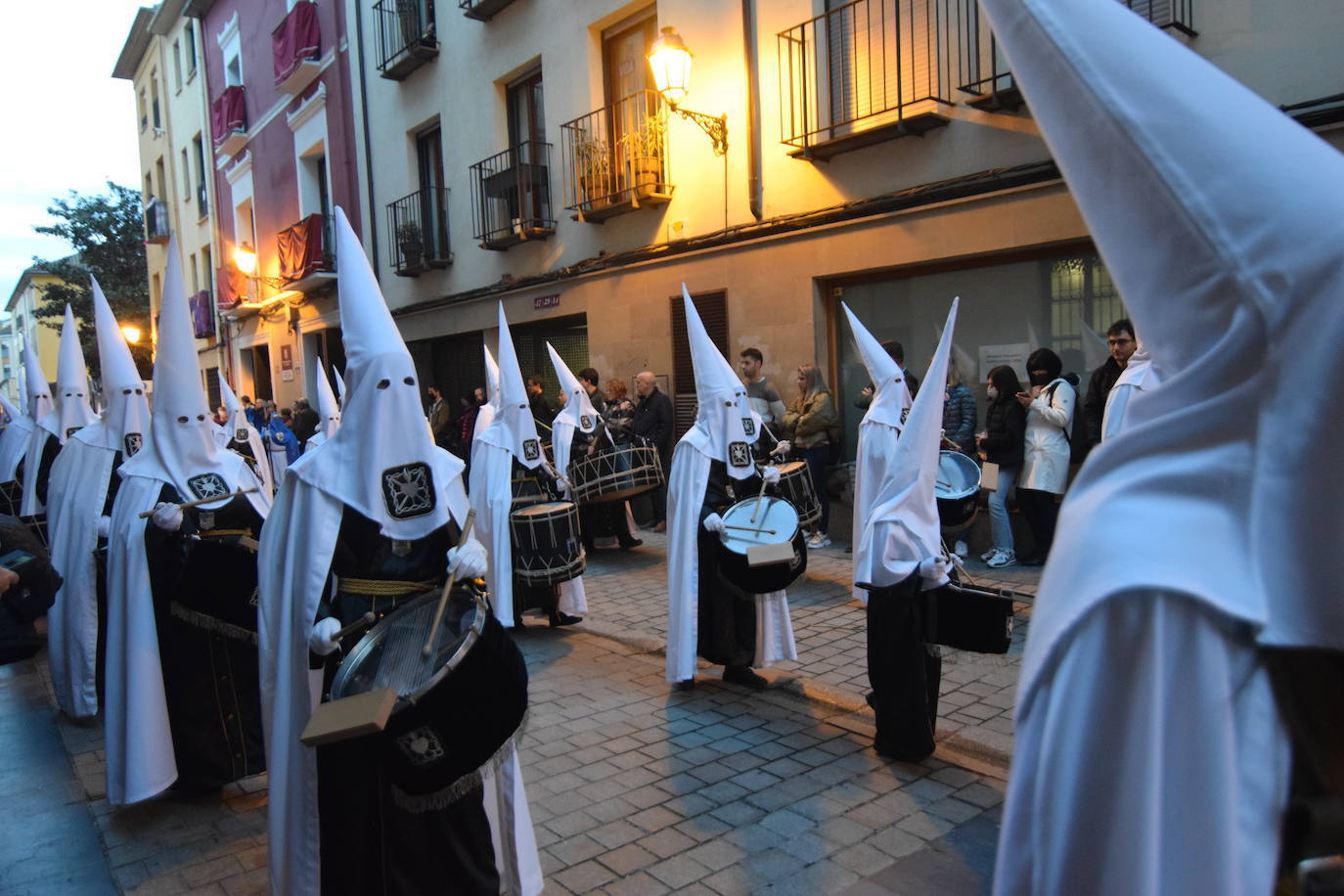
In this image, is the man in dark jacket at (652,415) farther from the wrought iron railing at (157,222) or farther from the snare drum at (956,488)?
the wrought iron railing at (157,222)

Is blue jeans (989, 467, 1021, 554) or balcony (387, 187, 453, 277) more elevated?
balcony (387, 187, 453, 277)

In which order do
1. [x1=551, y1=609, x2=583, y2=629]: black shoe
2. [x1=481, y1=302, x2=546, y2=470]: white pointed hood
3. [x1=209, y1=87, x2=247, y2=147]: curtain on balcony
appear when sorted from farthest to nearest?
[x1=209, y1=87, x2=247, y2=147]: curtain on balcony → [x1=481, y1=302, x2=546, y2=470]: white pointed hood → [x1=551, y1=609, x2=583, y2=629]: black shoe

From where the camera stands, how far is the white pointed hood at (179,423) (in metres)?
4.83

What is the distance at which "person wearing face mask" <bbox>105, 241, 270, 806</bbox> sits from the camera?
4711mm

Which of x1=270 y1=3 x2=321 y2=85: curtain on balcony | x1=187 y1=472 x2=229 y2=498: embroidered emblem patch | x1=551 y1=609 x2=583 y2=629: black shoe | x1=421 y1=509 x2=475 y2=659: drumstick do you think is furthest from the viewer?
x1=270 y1=3 x2=321 y2=85: curtain on balcony

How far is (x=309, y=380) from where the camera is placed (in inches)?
863

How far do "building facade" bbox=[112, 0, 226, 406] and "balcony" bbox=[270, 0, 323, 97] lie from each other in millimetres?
7910

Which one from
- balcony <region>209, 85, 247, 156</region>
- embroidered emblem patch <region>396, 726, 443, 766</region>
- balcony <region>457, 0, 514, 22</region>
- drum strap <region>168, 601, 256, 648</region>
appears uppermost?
balcony <region>209, 85, 247, 156</region>

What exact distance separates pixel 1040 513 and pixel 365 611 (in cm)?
678

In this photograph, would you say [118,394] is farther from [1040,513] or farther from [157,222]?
[157,222]

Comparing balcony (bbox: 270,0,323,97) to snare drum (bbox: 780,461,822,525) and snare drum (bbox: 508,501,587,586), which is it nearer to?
snare drum (bbox: 508,501,587,586)

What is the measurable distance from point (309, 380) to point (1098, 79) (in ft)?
74.9

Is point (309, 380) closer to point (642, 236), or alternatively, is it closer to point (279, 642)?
point (642, 236)

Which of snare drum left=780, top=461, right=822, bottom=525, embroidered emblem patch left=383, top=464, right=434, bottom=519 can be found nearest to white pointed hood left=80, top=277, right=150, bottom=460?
embroidered emblem patch left=383, top=464, right=434, bottom=519
